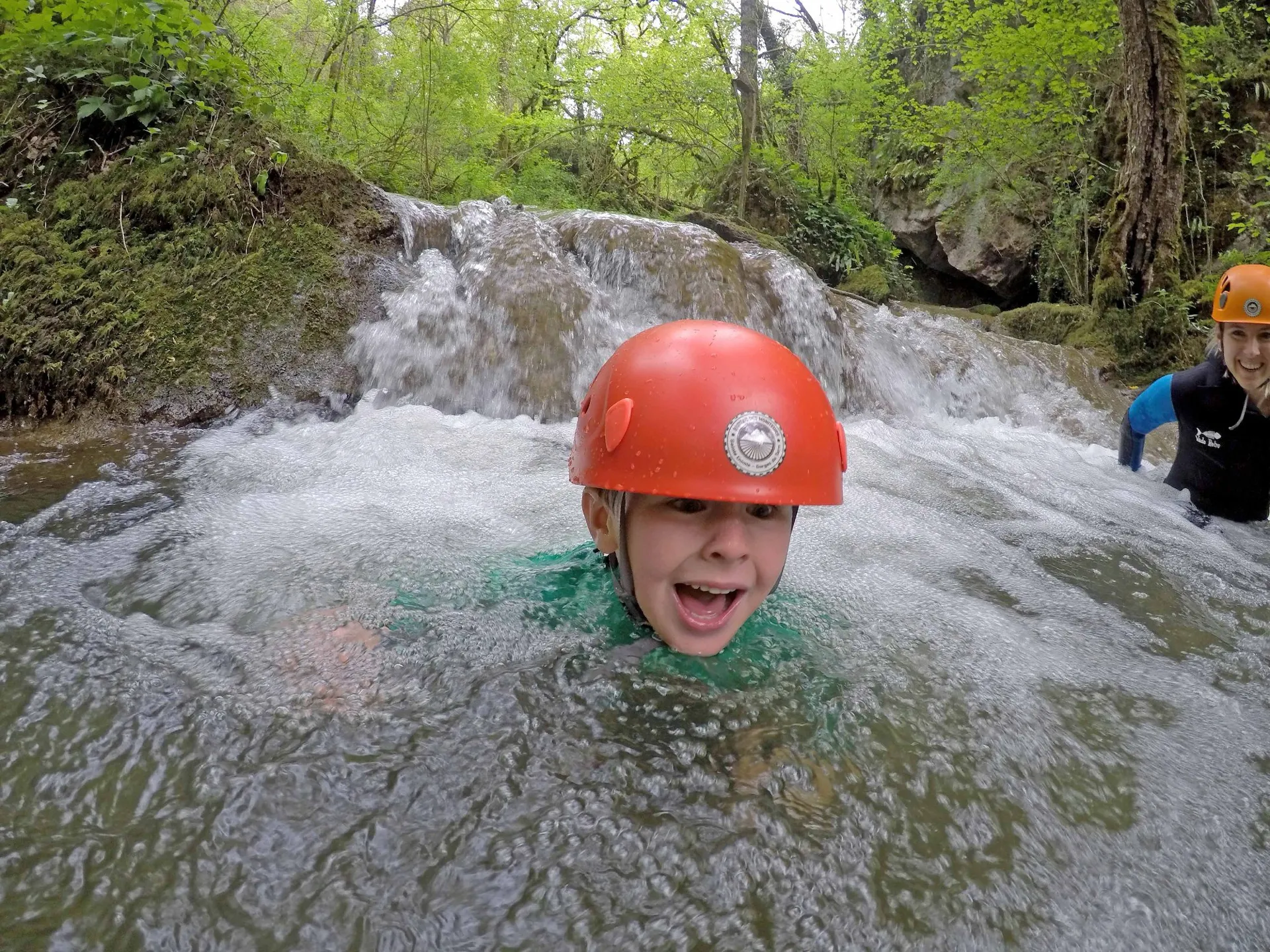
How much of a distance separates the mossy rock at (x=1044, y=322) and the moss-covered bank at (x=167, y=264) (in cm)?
678

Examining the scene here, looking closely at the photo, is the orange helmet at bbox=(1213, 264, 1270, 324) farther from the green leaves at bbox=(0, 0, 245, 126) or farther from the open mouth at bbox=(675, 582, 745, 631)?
the green leaves at bbox=(0, 0, 245, 126)

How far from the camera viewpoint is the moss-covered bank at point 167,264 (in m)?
3.94

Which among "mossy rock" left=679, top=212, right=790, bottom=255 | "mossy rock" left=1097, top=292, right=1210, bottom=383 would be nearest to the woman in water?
"mossy rock" left=1097, top=292, right=1210, bottom=383

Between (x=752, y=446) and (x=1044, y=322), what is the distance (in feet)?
26.7

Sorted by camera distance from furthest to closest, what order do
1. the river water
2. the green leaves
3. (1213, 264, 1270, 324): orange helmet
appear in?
the green leaves, (1213, 264, 1270, 324): orange helmet, the river water

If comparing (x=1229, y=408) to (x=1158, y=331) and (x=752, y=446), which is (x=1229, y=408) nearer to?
(x=752, y=446)

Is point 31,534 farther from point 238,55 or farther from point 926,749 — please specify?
point 238,55

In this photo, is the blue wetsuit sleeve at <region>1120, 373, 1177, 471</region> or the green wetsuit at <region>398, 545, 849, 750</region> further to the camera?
the blue wetsuit sleeve at <region>1120, 373, 1177, 471</region>

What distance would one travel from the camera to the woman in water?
3.24m

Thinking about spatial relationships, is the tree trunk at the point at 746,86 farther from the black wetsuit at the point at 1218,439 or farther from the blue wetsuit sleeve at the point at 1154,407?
the black wetsuit at the point at 1218,439

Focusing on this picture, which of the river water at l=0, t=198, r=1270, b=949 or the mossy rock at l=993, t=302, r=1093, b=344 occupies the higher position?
the mossy rock at l=993, t=302, r=1093, b=344

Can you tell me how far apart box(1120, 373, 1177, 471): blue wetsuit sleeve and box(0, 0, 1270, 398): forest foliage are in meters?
3.52

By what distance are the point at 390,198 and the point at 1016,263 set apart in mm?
10277

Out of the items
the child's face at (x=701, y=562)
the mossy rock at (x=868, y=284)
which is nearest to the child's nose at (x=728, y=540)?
the child's face at (x=701, y=562)
